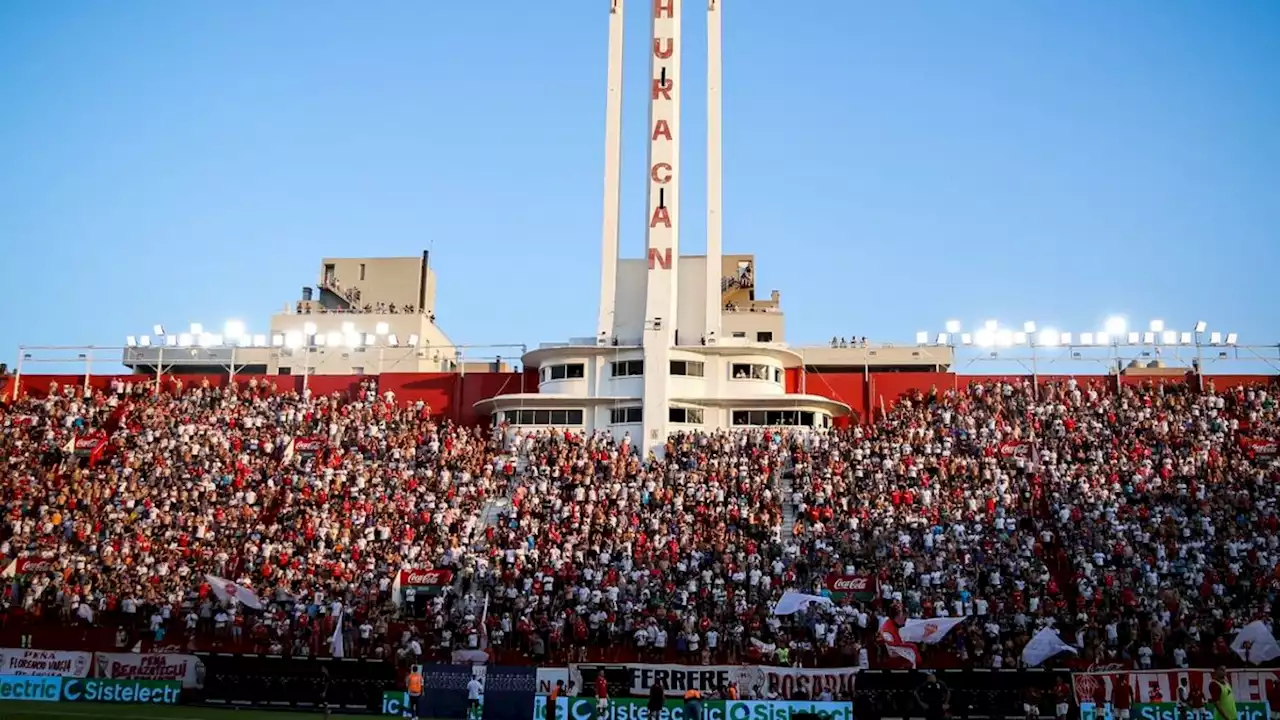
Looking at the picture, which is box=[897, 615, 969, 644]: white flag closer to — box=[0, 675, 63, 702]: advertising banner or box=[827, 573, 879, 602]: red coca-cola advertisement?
box=[827, 573, 879, 602]: red coca-cola advertisement

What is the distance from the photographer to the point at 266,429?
6238 centimetres

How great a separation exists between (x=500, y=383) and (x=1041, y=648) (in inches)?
1372

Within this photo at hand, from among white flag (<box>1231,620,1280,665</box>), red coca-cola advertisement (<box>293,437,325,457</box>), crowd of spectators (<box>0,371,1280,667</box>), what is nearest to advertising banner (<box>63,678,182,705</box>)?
crowd of spectators (<box>0,371,1280,667</box>)

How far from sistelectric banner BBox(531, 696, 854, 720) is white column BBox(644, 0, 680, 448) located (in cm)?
2689

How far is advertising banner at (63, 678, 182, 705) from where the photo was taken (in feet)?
124

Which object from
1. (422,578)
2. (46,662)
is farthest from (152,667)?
(422,578)

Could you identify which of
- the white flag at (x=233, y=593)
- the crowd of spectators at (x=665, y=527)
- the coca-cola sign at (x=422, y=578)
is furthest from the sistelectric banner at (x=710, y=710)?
the white flag at (x=233, y=593)

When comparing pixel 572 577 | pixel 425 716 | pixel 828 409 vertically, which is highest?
pixel 828 409

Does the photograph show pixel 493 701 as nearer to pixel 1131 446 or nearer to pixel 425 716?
pixel 425 716

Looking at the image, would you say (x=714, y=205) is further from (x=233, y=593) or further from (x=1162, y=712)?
(x=1162, y=712)

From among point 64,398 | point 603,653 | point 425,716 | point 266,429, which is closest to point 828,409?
point 603,653

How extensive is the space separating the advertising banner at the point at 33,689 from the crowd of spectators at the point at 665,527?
8314 millimetres

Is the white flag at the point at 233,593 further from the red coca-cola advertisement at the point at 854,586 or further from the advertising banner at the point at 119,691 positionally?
the red coca-cola advertisement at the point at 854,586

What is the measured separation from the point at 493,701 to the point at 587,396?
28210 mm
